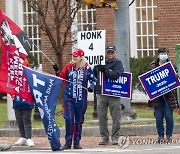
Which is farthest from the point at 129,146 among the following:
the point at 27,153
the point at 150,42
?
the point at 150,42

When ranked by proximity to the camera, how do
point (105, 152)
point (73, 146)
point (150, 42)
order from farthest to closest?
point (150, 42)
point (73, 146)
point (105, 152)

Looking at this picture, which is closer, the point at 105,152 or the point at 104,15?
the point at 105,152

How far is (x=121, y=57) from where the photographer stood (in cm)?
2109

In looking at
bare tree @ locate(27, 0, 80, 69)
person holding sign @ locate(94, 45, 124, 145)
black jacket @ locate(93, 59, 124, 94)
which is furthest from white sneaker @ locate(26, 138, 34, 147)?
bare tree @ locate(27, 0, 80, 69)

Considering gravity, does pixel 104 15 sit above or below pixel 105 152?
above

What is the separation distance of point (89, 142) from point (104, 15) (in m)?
12.5

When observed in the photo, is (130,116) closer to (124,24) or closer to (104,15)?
(124,24)

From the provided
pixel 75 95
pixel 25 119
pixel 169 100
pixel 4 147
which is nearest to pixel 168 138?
pixel 169 100

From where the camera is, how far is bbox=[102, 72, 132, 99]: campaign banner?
17.4 m

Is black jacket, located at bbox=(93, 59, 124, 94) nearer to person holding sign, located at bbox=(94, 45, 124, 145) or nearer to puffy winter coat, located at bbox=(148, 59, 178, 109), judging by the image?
person holding sign, located at bbox=(94, 45, 124, 145)

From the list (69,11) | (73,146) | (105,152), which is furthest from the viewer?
(69,11)

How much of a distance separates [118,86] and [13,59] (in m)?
2.17

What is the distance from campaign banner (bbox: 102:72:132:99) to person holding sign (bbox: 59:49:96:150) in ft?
1.89

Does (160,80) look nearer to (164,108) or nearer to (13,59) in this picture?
(164,108)
